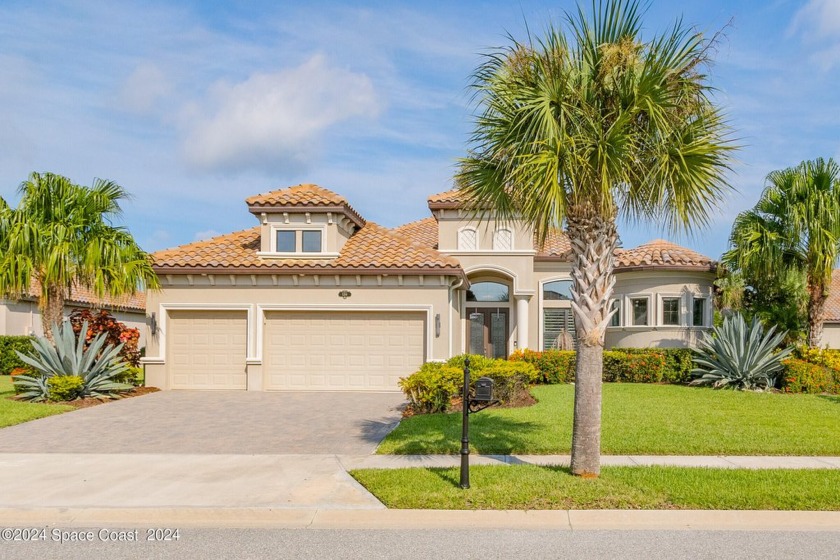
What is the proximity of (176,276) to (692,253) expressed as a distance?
16.0 meters

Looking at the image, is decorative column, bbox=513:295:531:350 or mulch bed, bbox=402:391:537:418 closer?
mulch bed, bbox=402:391:537:418

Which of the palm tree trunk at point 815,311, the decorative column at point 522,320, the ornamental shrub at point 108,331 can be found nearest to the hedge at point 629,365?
the palm tree trunk at point 815,311

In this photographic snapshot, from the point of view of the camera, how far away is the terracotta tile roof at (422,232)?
25.9 meters

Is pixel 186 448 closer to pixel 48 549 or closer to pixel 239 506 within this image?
pixel 239 506

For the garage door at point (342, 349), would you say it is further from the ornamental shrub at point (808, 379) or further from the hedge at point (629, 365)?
the ornamental shrub at point (808, 379)

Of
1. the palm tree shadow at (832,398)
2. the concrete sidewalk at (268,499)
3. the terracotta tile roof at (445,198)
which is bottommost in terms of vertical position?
the concrete sidewalk at (268,499)

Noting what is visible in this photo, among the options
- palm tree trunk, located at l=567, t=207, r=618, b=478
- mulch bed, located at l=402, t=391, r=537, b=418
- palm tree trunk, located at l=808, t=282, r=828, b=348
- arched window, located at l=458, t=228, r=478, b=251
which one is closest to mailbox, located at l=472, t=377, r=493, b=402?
palm tree trunk, located at l=567, t=207, r=618, b=478

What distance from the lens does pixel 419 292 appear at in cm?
1877

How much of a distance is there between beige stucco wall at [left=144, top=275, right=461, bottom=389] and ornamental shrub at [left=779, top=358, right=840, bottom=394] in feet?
28.0

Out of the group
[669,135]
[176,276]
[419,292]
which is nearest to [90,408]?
[176,276]

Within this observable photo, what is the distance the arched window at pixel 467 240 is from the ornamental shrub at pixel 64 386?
40.9 feet

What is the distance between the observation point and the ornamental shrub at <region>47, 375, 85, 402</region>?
15453 mm

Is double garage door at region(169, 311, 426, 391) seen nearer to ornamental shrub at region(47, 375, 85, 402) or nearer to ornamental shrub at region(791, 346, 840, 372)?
ornamental shrub at region(47, 375, 85, 402)

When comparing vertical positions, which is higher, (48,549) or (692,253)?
(692,253)
